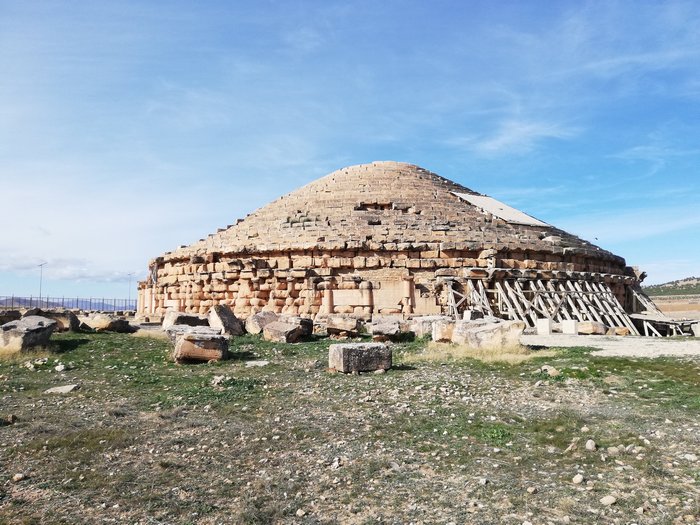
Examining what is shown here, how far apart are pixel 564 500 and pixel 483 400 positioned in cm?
301

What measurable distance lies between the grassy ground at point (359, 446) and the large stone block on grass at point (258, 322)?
19.4 feet

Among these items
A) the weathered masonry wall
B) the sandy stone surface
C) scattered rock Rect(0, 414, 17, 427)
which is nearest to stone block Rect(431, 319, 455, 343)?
the sandy stone surface

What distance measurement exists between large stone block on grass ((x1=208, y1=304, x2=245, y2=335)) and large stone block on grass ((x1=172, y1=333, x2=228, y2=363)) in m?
4.22

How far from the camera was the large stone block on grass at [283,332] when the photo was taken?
13.9 m

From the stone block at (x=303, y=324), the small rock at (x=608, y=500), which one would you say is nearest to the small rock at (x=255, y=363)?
the stone block at (x=303, y=324)

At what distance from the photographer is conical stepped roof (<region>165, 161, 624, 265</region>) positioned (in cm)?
1933

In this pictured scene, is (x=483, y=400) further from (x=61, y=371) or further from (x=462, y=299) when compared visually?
(x=462, y=299)

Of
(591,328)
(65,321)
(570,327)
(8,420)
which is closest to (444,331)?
(570,327)

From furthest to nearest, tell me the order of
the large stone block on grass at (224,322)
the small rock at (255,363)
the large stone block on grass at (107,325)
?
the large stone block on grass at (107,325) < the large stone block on grass at (224,322) < the small rock at (255,363)

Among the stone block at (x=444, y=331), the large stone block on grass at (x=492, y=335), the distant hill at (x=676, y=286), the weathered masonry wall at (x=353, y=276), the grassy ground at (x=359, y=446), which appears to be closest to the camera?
the grassy ground at (x=359, y=446)

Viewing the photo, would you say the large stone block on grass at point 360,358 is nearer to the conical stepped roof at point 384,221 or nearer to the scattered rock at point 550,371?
the scattered rock at point 550,371

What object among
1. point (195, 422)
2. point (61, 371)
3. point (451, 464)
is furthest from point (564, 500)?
point (61, 371)

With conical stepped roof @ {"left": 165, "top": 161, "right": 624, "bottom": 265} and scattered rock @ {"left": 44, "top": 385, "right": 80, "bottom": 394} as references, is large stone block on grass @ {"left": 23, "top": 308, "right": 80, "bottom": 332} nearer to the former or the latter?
conical stepped roof @ {"left": 165, "top": 161, "right": 624, "bottom": 265}

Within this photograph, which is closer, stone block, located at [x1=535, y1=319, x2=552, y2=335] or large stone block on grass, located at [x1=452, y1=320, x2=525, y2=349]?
large stone block on grass, located at [x1=452, y1=320, x2=525, y2=349]
